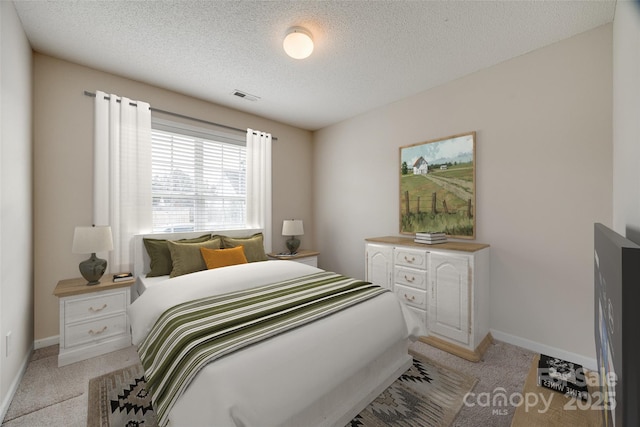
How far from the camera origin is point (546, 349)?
228 centimetres

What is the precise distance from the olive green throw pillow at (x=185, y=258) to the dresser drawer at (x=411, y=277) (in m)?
2.06

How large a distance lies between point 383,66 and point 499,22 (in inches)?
37.2

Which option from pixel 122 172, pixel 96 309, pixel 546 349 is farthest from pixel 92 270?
pixel 546 349

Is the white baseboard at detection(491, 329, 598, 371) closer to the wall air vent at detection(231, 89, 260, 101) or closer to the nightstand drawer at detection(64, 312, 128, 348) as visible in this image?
the nightstand drawer at detection(64, 312, 128, 348)

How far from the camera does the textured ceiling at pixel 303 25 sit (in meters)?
1.86

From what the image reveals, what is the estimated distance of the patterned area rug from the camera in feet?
5.19

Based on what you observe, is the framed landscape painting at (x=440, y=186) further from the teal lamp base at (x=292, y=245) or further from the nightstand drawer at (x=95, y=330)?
the nightstand drawer at (x=95, y=330)

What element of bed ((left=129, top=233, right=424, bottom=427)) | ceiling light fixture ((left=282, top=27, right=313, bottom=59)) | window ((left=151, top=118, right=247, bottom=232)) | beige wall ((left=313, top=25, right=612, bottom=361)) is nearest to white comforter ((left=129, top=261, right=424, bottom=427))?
bed ((left=129, top=233, right=424, bottom=427))

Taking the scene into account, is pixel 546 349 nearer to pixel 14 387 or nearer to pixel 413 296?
pixel 413 296

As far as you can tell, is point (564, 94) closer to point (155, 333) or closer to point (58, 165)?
point (155, 333)

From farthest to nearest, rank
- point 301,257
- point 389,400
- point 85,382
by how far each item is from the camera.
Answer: point 301,257, point 85,382, point 389,400

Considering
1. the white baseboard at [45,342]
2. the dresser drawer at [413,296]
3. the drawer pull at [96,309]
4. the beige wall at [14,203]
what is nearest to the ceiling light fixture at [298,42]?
the beige wall at [14,203]

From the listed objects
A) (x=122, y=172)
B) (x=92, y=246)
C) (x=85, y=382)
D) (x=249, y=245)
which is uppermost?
(x=122, y=172)

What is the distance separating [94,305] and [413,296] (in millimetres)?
2970
